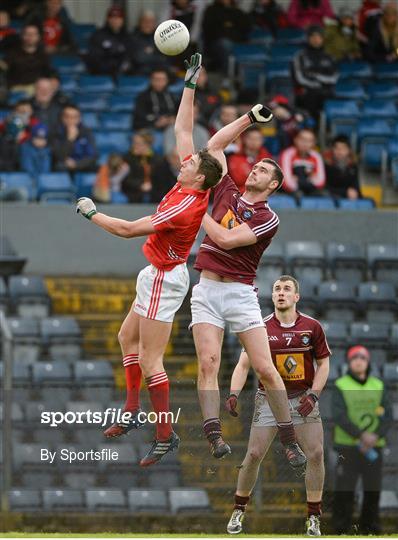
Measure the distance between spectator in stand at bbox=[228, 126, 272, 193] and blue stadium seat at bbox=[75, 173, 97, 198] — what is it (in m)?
1.93

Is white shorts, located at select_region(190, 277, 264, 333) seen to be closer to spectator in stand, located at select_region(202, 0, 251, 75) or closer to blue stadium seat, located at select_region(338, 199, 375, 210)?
blue stadium seat, located at select_region(338, 199, 375, 210)

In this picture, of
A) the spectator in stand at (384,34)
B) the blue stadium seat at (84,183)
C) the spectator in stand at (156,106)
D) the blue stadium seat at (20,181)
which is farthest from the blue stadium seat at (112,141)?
the spectator in stand at (384,34)

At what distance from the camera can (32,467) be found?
14.8m

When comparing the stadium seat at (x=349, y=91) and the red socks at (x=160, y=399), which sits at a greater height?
the stadium seat at (x=349, y=91)

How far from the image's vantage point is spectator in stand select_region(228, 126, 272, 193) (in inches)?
746

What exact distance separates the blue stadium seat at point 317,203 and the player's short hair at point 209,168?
7.94 metres

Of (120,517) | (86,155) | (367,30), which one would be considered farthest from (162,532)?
(367,30)

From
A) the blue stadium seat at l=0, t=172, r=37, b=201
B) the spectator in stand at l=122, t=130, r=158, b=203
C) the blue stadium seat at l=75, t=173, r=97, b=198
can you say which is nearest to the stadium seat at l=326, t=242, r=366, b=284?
the spectator in stand at l=122, t=130, r=158, b=203

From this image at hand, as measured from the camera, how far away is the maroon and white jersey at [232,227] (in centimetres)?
1259

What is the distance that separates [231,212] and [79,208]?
1.25m

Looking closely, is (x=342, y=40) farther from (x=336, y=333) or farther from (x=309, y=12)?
(x=336, y=333)

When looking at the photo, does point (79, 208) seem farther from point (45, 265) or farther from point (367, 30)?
point (367, 30)

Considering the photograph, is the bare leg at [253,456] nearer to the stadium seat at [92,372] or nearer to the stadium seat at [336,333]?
the stadium seat at [92,372]

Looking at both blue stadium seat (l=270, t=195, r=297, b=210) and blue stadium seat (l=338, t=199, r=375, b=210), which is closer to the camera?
blue stadium seat (l=270, t=195, r=297, b=210)
